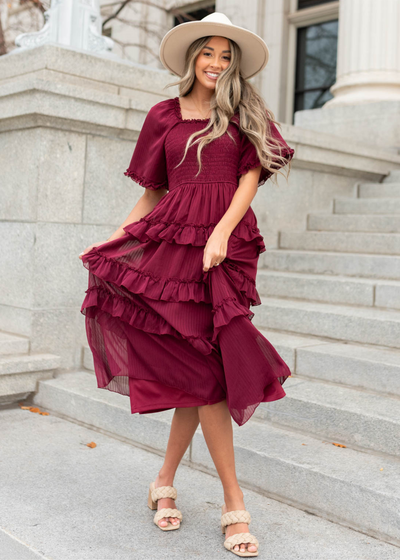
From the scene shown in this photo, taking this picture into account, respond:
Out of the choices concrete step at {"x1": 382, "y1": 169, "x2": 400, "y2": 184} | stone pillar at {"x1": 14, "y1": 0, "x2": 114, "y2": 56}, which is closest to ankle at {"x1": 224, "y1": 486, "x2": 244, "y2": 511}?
stone pillar at {"x1": 14, "y1": 0, "x2": 114, "y2": 56}

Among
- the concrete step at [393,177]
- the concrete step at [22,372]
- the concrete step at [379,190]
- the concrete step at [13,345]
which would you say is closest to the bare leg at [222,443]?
the concrete step at [22,372]

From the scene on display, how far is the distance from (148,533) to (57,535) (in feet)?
1.25

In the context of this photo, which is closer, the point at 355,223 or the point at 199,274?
the point at 199,274

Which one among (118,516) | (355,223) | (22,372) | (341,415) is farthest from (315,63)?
(118,516)

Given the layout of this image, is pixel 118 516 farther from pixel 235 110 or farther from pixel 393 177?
pixel 393 177

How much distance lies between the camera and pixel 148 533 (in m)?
2.77

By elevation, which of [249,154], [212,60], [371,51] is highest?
[371,51]

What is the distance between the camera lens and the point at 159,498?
2.90 m

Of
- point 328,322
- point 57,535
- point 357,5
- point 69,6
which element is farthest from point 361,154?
point 57,535

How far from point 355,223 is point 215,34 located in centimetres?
371

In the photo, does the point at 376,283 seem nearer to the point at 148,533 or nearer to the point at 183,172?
the point at 183,172

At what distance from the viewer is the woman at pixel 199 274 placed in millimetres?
2611

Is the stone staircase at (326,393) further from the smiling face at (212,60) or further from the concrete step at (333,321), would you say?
the smiling face at (212,60)

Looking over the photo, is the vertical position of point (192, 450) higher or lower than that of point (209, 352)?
lower
